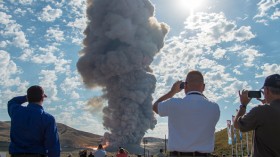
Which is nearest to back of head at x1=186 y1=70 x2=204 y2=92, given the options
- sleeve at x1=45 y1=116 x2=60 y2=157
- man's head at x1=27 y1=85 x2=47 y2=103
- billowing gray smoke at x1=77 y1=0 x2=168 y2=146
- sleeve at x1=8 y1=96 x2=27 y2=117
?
sleeve at x1=45 y1=116 x2=60 y2=157

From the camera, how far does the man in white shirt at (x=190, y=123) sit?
Answer: 587cm

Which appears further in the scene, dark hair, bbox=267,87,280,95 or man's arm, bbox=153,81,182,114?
man's arm, bbox=153,81,182,114

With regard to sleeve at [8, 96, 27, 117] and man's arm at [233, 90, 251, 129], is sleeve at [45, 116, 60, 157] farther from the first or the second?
man's arm at [233, 90, 251, 129]

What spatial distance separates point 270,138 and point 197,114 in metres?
1.05

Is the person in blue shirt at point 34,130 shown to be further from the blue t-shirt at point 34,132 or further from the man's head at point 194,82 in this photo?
the man's head at point 194,82

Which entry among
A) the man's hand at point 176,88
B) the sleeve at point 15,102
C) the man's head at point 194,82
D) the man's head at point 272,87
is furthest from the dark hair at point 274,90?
the sleeve at point 15,102

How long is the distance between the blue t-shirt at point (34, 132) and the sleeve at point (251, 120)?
268cm

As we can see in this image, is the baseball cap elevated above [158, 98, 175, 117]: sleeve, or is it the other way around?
the baseball cap

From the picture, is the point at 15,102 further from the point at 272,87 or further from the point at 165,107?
the point at 272,87

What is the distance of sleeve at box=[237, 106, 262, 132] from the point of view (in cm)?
594

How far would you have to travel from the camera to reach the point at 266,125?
5992 millimetres

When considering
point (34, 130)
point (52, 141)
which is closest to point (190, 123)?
point (52, 141)

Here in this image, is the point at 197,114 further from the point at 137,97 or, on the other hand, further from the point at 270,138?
the point at 137,97

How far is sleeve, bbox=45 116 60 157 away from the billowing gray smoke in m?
86.9
